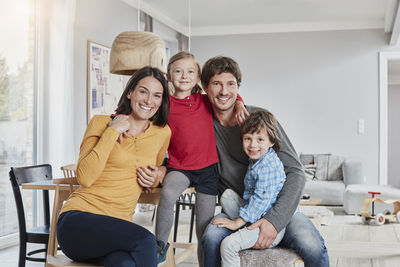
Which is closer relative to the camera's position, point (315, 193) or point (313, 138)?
point (315, 193)

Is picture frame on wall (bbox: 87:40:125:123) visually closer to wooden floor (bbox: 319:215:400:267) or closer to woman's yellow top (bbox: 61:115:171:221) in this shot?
wooden floor (bbox: 319:215:400:267)

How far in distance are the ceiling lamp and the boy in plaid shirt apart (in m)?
1.10

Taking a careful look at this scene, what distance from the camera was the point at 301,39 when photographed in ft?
26.6

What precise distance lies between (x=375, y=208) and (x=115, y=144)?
4.62 meters

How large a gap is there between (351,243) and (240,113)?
1521 mm

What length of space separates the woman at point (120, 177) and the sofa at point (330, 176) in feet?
16.0

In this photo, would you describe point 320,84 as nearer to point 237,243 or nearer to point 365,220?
point 365,220

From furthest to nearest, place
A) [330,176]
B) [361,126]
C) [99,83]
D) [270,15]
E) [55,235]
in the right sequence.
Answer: [361,126] → [270,15] → [330,176] → [99,83] → [55,235]

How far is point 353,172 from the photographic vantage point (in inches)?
270

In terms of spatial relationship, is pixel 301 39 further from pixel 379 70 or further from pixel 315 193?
pixel 315 193

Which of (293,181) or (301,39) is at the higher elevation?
(301,39)

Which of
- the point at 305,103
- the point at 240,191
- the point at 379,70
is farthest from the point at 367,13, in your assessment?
the point at 240,191

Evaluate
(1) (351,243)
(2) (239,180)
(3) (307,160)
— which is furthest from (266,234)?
(3) (307,160)

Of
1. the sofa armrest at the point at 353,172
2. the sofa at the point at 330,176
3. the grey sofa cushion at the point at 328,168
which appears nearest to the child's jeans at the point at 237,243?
the sofa at the point at 330,176
